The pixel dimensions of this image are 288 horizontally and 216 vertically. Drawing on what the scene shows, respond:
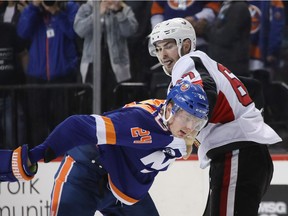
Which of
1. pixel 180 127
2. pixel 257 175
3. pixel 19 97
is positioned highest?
pixel 180 127

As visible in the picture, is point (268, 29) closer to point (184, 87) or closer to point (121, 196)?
point (121, 196)

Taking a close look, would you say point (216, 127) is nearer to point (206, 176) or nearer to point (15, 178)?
point (15, 178)

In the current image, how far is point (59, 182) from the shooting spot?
337cm

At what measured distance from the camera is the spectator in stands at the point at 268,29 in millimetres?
4723

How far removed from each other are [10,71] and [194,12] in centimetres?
120

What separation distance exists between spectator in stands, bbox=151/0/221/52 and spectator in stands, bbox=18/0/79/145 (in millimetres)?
516

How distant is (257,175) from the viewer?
117 inches

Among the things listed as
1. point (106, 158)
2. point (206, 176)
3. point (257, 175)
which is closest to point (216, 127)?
point (257, 175)

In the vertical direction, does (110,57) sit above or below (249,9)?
below

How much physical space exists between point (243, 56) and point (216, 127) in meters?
1.81

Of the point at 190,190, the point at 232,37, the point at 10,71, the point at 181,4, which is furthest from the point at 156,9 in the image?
the point at 190,190

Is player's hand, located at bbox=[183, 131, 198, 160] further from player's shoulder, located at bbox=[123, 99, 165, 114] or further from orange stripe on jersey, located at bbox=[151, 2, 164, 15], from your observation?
orange stripe on jersey, located at bbox=[151, 2, 164, 15]

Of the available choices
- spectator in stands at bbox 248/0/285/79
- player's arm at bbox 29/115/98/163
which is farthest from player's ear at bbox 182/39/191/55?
spectator in stands at bbox 248/0/285/79

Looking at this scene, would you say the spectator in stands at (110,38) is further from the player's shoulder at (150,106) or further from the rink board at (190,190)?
the player's shoulder at (150,106)
